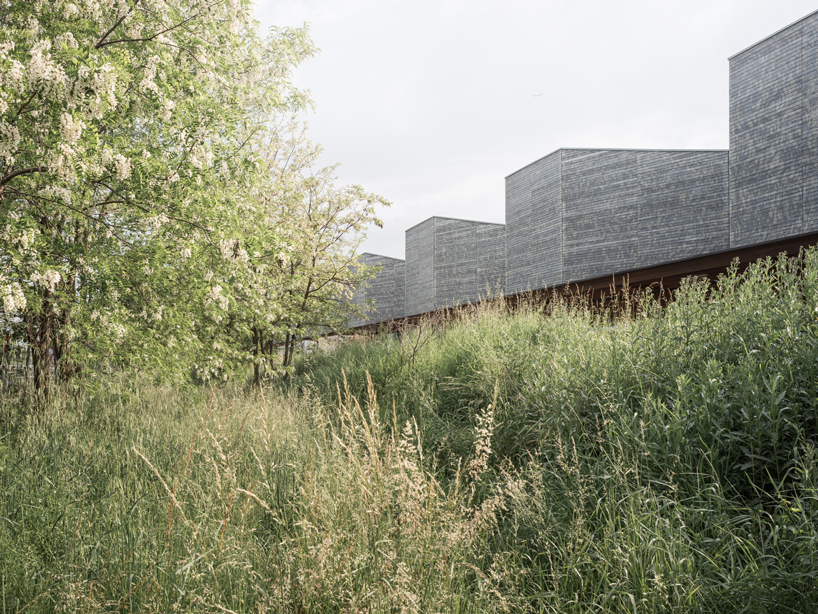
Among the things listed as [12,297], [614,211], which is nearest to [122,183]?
[12,297]

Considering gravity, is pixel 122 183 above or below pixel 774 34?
below

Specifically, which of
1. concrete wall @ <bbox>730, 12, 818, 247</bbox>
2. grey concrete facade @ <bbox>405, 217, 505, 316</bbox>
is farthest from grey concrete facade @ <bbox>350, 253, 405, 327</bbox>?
concrete wall @ <bbox>730, 12, 818, 247</bbox>

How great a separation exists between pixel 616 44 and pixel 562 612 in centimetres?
660

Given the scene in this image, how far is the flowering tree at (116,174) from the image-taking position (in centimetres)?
318

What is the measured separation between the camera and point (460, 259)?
15.3m

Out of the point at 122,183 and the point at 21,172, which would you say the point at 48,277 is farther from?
the point at 122,183

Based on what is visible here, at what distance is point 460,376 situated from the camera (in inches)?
178

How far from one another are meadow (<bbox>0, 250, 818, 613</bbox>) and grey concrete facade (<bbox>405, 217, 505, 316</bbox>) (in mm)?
11015

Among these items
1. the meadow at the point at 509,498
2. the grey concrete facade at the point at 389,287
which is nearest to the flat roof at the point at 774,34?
the meadow at the point at 509,498

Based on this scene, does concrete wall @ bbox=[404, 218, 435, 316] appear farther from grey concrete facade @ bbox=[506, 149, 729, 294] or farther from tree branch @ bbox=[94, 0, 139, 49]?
tree branch @ bbox=[94, 0, 139, 49]

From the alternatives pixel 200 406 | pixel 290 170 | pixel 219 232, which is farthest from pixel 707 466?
pixel 290 170

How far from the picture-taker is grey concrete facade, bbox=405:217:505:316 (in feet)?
49.4

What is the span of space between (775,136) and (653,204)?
2888 millimetres

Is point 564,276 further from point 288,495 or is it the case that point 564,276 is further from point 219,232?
point 288,495
